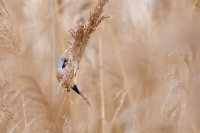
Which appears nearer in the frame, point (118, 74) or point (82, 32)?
point (82, 32)

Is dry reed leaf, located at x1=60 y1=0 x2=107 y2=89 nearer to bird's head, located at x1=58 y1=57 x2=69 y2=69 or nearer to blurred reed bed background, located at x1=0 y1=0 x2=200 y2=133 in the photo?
bird's head, located at x1=58 y1=57 x2=69 y2=69

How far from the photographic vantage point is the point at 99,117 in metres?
1.80

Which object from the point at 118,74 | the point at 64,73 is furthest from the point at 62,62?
the point at 118,74

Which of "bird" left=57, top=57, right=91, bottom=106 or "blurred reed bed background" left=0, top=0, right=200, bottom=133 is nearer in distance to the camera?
"bird" left=57, top=57, right=91, bottom=106

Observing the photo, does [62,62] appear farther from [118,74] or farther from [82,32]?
[118,74]

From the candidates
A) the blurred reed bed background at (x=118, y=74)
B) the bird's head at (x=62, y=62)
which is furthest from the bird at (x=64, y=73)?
the blurred reed bed background at (x=118, y=74)

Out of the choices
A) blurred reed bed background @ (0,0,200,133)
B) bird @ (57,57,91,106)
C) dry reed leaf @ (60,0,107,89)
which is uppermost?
blurred reed bed background @ (0,0,200,133)

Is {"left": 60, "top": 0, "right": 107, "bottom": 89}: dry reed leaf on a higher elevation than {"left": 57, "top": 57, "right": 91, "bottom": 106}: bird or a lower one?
higher

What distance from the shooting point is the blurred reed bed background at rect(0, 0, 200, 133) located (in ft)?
4.55

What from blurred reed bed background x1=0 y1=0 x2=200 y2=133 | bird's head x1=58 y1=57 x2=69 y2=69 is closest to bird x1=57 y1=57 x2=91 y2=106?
bird's head x1=58 y1=57 x2=69 y2=69

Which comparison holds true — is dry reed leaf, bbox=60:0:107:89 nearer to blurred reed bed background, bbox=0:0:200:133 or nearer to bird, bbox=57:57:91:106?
bird, bbox=57:57:91:106

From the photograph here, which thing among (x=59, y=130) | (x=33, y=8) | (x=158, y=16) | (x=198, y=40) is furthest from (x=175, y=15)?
(x=33, y=8)

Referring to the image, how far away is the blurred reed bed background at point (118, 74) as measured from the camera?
1388mm

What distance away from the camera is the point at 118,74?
1.82 metres
